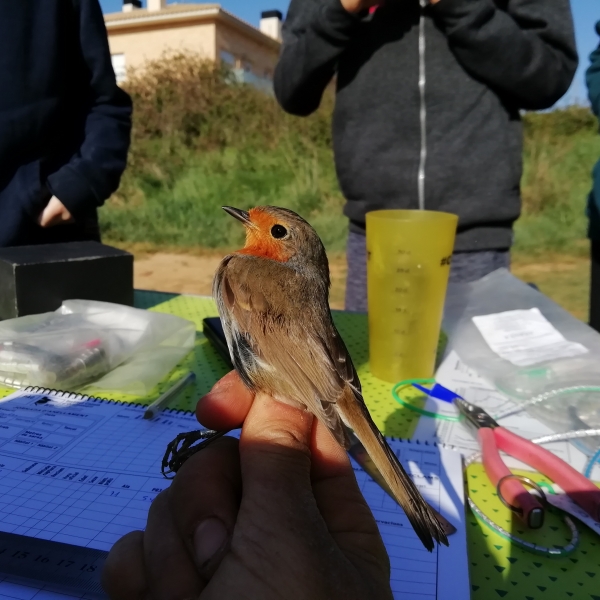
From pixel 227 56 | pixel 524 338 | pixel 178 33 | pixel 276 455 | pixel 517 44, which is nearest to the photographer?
pixel 276 455

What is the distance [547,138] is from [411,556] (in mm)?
14268

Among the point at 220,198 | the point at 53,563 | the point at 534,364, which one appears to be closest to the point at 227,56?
the point at 220,198

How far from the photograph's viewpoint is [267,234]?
170 centimetres

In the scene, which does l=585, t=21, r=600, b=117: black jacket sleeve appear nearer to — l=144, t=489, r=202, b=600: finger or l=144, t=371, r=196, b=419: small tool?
l=144, t=371, r=196, b=419: small tool

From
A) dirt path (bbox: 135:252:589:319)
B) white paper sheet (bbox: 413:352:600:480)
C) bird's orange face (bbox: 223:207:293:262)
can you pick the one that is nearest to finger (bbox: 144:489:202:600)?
white paper sheet (bbox: 413:352:600:480)

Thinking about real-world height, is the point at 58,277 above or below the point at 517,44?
below

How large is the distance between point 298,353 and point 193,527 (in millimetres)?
510

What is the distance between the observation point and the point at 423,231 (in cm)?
168

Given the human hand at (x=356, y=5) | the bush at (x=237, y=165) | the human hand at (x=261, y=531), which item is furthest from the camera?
the bush at (x=237, y=165)

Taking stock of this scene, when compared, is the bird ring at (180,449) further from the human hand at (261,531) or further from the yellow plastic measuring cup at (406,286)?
the yellow plastic measuring cup at (406,286)

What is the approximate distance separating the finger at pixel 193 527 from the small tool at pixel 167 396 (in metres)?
0.57

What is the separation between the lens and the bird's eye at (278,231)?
1682 mm

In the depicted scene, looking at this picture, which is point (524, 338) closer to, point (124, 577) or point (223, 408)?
point (223, 408)

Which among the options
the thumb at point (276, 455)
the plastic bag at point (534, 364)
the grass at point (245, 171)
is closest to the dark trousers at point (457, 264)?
the plastic bag at point (534, 364)
